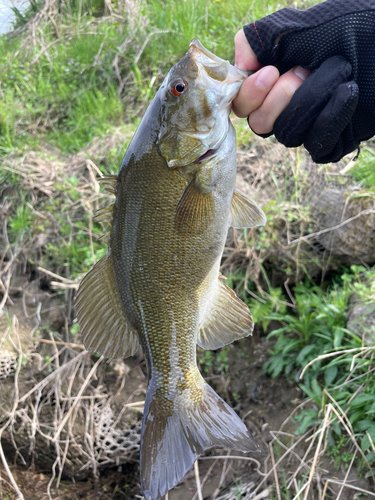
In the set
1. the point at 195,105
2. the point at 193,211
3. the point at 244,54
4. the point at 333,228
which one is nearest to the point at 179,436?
the point at 193,211

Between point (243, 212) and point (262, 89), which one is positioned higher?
point (262, 89)

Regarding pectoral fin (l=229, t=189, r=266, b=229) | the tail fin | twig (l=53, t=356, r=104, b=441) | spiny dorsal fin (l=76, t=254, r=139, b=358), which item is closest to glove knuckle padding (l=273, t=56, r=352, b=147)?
pectoral fin (l=229, t=189, r=266, b=229)

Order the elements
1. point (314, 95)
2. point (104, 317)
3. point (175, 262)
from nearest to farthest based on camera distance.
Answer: point (314, 95)
point (175, 262)
point (104, 317)

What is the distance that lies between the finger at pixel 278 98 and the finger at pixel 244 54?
5.5 inches

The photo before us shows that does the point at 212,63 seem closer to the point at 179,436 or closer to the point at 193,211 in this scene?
the point at 193,211

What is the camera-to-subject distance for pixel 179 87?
4.86 feet

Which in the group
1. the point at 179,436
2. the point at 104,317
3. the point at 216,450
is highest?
the point at 104,317

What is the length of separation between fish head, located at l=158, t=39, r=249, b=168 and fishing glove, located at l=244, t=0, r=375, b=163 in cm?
19

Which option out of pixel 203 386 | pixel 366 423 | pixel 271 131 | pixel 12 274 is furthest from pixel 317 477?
pixel 12 274

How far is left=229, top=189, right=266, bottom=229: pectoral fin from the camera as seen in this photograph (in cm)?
174

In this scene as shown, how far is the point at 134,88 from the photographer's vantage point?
4.63 metres

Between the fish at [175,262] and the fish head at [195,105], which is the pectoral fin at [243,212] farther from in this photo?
the fish head at [195,105]

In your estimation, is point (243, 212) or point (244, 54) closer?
point (244, 54)

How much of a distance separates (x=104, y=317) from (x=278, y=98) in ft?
3.67
